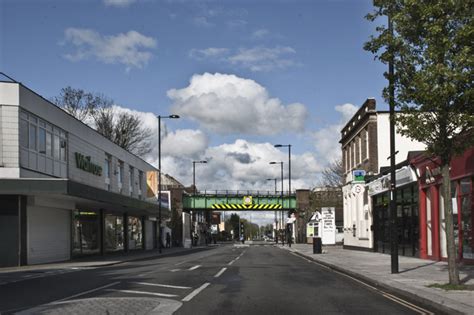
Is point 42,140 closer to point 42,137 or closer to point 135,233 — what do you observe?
point 42,137

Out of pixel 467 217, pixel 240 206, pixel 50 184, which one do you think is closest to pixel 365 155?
pixel 467 217

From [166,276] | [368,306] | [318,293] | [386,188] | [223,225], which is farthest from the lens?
[223,225]

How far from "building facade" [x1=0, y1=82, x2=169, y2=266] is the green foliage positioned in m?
18.8

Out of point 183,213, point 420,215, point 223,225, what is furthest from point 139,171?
point 223,225

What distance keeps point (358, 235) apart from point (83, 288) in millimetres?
28969

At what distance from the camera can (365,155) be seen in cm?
4050

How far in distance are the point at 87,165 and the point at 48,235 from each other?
8.36m

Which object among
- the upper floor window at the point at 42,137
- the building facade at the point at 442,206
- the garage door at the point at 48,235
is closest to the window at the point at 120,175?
the garage door at the point at 48,235

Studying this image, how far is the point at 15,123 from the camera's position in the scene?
93.6ft

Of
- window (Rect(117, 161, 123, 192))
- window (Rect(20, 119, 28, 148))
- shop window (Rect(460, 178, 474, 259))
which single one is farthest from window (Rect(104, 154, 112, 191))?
shop window (Rect(460, 178, 474, 259))

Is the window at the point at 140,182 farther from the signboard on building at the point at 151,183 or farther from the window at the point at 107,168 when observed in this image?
the window at the point at 107,168

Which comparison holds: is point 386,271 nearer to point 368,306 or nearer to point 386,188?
point 368,306

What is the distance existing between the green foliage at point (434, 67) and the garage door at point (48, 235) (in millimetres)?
21766

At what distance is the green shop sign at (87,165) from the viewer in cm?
3778
